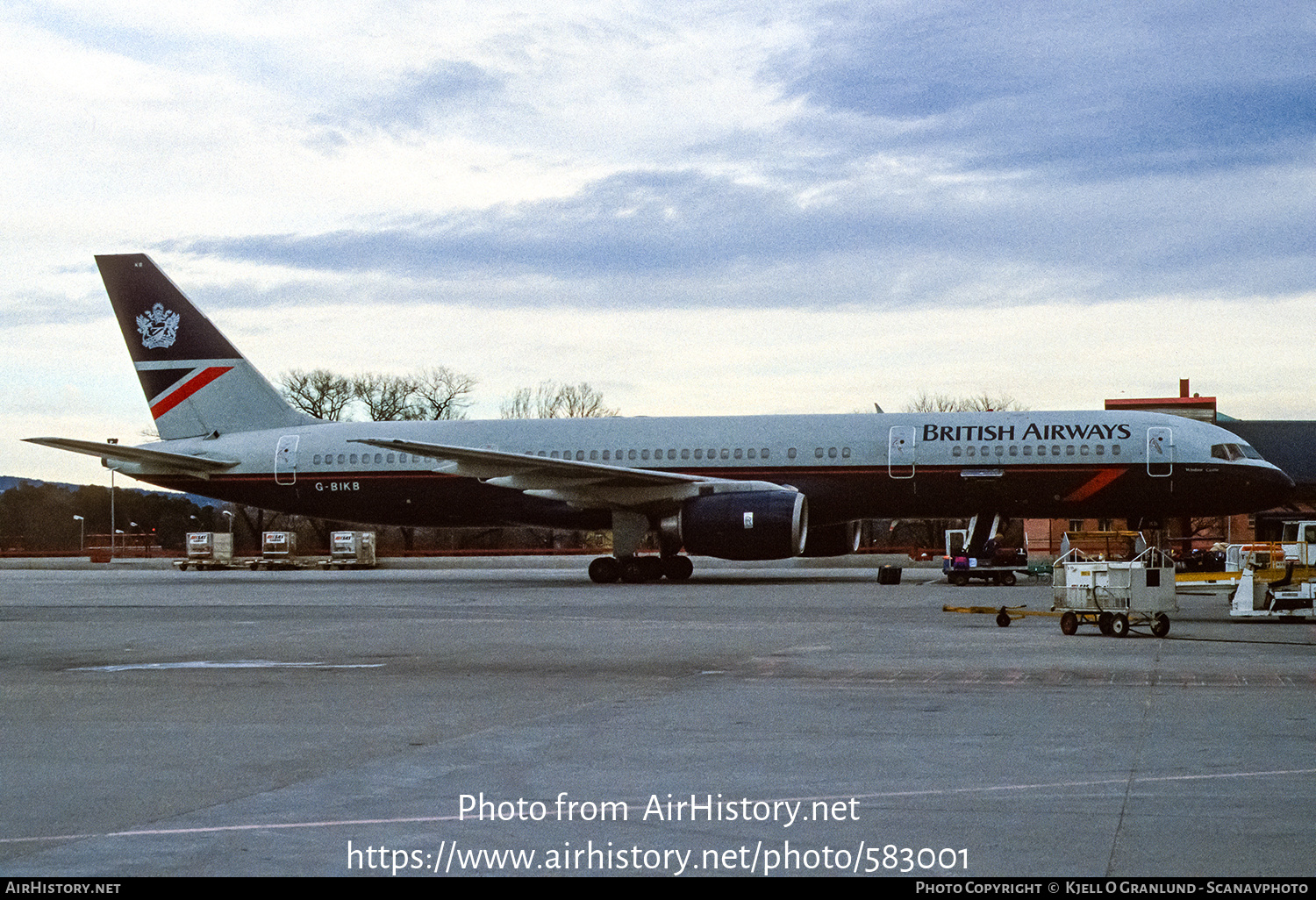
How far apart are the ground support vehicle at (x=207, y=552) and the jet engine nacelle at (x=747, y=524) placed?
2318 centimetres

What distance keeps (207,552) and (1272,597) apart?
126ft

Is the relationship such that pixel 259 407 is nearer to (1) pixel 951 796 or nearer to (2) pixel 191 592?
(2) pixel 191 592

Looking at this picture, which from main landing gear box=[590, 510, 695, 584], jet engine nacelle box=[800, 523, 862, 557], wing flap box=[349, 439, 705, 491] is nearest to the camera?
wing flap box=[349, 439, 705, 491]

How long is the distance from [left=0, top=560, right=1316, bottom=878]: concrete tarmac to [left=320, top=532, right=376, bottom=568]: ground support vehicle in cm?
3143

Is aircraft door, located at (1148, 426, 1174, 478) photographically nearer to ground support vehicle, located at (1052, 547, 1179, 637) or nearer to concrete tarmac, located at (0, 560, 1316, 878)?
concrete tarmac, located at (0, 560, 1316, 878)

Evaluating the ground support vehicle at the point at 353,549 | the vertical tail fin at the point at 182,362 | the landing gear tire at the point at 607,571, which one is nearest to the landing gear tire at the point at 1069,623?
the landing gear tire at the point at 607,571

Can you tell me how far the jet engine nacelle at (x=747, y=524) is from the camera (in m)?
27.0

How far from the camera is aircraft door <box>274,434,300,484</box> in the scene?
108 ft

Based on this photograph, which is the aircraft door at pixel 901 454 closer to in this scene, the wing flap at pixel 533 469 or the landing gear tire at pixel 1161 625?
the wing flap at pixel 533 469

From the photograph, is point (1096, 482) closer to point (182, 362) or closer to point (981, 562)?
point (981, 562)

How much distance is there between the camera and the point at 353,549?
48281mm

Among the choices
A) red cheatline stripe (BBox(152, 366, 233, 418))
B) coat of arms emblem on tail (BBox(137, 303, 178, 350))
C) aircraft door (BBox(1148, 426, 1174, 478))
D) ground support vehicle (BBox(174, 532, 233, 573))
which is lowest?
ground support vehicle (BBox(174, 532, 233, 573))

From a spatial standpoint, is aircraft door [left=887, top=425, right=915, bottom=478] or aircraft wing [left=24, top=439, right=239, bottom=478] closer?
aircraft door [left=887, top=425, right=915, bottom=478]

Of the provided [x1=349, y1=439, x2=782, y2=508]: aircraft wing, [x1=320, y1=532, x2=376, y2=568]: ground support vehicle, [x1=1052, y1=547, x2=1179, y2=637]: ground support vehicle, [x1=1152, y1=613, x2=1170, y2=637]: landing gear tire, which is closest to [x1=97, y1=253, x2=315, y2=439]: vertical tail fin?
[x1=349, y1=439, x2=782, y2=508]: aircraft wing
